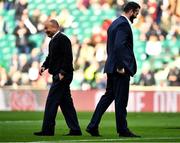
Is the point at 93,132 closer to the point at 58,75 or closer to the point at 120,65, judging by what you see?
the point at 58,75

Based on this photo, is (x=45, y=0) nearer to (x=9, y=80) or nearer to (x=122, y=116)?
(x=9, y=80)

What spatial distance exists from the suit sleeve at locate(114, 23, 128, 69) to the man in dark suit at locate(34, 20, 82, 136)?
0.88 metres

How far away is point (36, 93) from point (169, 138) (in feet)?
41.0

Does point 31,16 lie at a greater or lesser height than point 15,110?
greater

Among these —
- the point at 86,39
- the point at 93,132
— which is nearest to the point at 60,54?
the point at 93,132

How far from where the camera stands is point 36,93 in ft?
78.1

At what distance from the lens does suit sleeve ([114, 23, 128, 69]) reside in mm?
11609

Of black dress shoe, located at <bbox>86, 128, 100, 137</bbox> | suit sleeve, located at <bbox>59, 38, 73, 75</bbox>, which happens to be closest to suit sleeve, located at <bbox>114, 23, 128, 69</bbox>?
suit sleeve, located at <bbox>59, 38, 73, 75</bbox>

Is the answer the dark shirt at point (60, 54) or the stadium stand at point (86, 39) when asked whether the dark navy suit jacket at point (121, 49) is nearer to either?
the dark shirt at point (60, 54)

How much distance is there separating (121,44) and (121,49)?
76 mm

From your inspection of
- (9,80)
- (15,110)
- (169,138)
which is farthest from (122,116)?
(9,80)


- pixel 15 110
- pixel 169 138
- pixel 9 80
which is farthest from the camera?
pixel 9 80

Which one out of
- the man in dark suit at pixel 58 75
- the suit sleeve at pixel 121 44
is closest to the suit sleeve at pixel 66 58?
the man in dark suit at pixel 58 75

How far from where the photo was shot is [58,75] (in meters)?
12.2
